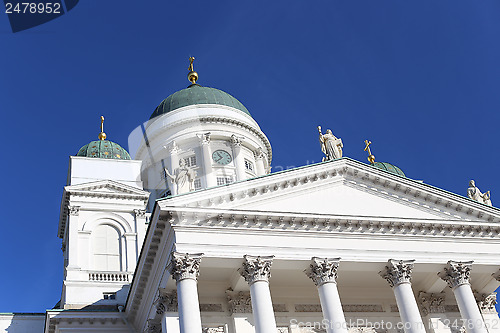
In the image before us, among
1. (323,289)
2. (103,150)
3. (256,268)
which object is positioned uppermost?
(103,150)

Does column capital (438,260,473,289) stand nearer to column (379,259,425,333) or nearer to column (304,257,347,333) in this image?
column (379,259,425,333)

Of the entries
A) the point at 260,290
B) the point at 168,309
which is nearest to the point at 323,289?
the point at 260,290

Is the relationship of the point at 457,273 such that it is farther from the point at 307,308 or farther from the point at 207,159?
the point at 207,159

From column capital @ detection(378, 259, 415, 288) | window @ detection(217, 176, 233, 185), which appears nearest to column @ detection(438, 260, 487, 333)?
column capital @ detection(378, 259, 415, 288)


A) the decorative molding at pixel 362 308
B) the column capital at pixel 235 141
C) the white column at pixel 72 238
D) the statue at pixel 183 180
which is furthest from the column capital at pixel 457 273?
the column capital at pixel 235 141

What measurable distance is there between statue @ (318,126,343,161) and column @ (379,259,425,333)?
5215 mm

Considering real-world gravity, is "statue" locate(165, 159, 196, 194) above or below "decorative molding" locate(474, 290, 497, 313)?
above

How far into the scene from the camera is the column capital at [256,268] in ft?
67.5

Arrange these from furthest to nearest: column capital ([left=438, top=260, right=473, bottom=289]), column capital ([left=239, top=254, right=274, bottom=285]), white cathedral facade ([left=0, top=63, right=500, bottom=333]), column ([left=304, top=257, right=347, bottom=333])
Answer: column capital ([left=438, top=260, right=473, bottom=289]), white cathedral facade ([left=0, top=63, right=500, bottom=333]), column capital ([left=239, top=254, right=274, bottom=285]), column ([left=304, top=257, right=347, bottom=333])

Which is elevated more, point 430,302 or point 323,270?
point 323,270

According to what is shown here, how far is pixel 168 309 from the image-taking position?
21719 millimetres

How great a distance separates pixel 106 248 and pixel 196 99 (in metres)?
15.0

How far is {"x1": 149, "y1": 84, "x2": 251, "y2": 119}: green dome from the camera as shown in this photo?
42469 millimetres

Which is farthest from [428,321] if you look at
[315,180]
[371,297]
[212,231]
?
[212,231]
